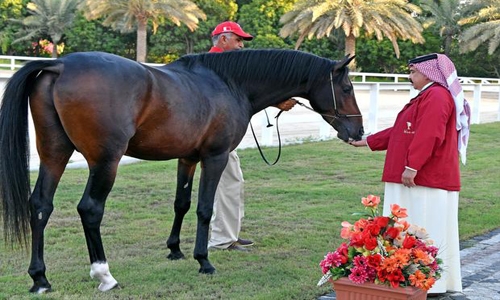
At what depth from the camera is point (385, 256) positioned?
13.0ft

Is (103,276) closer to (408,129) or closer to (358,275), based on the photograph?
(358,275)

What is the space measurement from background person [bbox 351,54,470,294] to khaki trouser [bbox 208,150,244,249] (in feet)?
5.35

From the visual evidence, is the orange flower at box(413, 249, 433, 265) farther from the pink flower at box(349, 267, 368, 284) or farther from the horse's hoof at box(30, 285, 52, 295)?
the horse's hoof at box(30, 285, 52, 295)

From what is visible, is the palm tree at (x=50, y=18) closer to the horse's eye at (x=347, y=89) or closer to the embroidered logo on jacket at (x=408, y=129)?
the horse's eye at (x=347, y=89)

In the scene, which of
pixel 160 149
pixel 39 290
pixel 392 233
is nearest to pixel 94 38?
pixel 160 149

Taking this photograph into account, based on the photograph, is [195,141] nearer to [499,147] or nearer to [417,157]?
[417,157]

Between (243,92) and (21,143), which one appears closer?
(21,143)

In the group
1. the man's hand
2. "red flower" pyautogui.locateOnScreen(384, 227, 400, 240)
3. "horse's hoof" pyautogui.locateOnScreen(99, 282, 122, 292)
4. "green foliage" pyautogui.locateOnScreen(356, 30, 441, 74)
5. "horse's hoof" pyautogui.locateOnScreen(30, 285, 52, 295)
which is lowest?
"green foliage" pyautogui.locateOnScreen(356, 30, 441, 74)

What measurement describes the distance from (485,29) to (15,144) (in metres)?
39.7

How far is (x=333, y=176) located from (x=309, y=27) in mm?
28068

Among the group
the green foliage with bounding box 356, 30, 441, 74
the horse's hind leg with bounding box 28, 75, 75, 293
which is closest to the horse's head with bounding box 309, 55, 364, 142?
the horse's hind leg with bounding box 28, 75, 75, 293

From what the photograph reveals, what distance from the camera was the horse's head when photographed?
5.76m

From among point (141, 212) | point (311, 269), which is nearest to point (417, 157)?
point (311, 269)

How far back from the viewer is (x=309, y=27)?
3772cm
